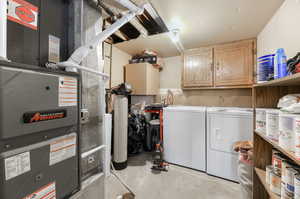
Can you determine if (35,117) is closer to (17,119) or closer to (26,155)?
(17,119)

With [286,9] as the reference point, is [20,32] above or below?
below

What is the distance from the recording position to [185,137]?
2203mm

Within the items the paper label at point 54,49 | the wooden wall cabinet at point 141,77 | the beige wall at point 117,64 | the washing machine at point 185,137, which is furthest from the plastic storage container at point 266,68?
the beige wall at point 117,64

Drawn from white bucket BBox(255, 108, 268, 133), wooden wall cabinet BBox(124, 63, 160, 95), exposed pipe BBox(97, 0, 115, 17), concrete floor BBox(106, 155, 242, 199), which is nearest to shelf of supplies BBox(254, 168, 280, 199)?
white bucket BBox(255, 108, 268, 133)

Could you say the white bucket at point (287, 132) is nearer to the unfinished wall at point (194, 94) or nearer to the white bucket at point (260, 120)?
the white bucket at point (260, 120)

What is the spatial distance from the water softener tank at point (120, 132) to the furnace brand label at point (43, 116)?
150 centimetres

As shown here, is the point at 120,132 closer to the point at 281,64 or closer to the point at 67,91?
the point at 67,91

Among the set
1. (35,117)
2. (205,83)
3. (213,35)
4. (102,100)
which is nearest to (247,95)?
(205,83)

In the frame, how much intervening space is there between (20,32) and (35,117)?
0.49m

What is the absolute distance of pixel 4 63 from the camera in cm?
42

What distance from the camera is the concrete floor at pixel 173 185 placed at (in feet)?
5.13

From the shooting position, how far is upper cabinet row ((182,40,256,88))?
2236 millimetres

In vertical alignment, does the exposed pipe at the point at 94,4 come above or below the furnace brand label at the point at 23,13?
above

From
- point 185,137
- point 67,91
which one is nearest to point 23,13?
point 67,91
